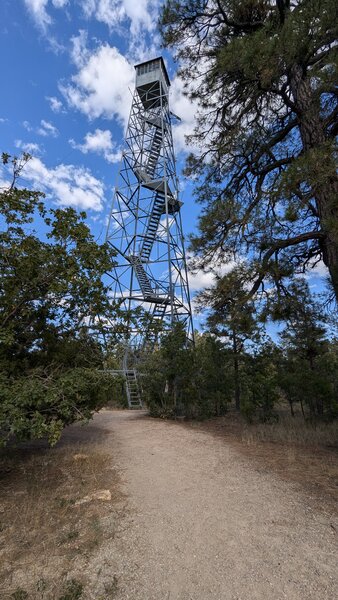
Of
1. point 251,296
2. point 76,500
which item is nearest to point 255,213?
point 251,296

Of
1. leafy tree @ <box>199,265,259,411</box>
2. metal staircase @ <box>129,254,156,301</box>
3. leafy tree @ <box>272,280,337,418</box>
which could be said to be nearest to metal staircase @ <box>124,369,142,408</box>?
metal staircase @ <box>129,254,156,301</box>

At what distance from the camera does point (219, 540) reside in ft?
10.0

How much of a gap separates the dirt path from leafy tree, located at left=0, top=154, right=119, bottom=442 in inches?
56.2

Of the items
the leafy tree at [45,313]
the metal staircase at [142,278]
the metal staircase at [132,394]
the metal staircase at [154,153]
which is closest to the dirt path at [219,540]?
the leafy tree at [45,313]

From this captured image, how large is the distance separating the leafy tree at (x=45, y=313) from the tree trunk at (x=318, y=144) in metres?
3.48

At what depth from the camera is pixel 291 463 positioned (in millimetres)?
Answer: 5527

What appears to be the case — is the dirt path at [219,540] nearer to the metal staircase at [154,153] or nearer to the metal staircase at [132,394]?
the metal staircase at [132,394]

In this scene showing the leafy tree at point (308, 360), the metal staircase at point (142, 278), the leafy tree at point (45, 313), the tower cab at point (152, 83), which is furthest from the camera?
the tower cab at point (152, 83)

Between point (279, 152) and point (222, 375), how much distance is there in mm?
7401

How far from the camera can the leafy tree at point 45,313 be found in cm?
405

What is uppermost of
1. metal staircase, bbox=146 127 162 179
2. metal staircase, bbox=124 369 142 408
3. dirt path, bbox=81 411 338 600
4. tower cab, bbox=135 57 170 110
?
tower cab, bbox=135 57 170 110

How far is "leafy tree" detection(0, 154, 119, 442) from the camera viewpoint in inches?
159

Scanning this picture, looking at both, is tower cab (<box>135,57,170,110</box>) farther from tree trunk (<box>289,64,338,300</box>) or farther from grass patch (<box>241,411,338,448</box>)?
grass patch (<box>241,411,338,448</box>)

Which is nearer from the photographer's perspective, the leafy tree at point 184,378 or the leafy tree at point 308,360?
the leafy tree at point 308,360
